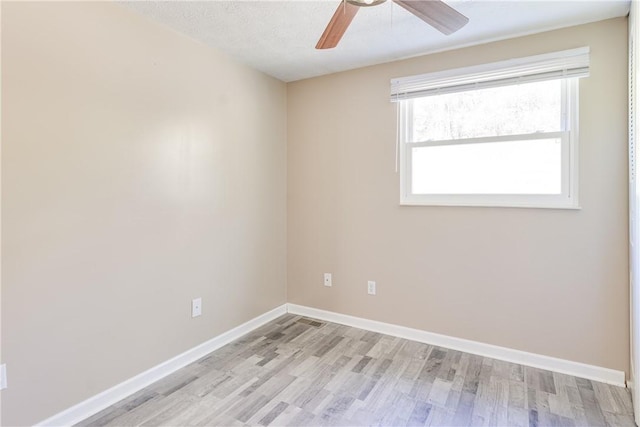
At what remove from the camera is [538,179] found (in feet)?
7.77

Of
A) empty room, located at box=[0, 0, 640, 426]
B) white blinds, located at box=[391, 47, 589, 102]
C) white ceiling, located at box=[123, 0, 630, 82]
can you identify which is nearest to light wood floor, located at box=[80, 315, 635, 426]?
empty room, located at box=[0, 0, 640, 426]

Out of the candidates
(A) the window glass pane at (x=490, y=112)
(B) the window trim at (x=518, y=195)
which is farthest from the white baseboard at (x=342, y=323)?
(A) the window glass pane at (x=490, y=112)

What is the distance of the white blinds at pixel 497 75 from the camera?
2.21 m

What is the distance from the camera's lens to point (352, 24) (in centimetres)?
221

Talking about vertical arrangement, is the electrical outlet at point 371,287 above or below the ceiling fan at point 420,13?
below

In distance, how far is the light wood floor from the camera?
6.09ft

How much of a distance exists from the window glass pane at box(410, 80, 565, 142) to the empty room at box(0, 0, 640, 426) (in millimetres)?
15

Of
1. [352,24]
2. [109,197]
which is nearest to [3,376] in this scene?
[109,197]

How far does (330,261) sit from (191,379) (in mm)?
1514

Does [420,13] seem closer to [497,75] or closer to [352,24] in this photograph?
[352,24]

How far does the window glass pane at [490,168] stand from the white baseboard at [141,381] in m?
1.93

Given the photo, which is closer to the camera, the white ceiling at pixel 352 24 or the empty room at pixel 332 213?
the empty room at pixel 332 213

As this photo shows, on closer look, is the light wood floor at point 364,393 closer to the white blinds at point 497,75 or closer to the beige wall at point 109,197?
the beige wall at point 109,197

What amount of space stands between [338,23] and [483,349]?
2426mm
